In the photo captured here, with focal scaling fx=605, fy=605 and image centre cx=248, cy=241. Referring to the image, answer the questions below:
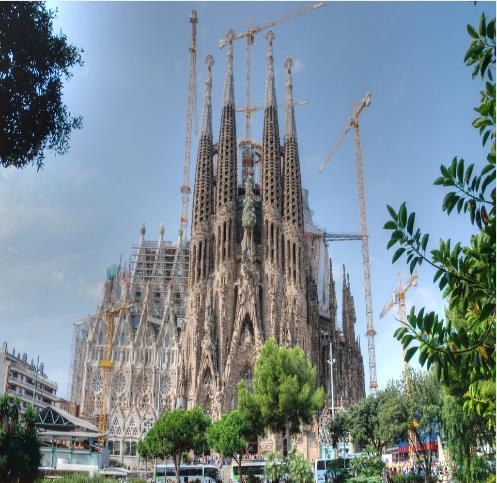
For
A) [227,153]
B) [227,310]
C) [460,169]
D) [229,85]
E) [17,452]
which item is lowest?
[17,452]

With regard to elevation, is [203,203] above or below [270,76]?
below

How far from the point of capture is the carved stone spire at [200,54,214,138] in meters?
67.6

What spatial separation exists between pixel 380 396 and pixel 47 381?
202 feet

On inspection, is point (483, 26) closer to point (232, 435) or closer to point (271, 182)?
point (232, 435)

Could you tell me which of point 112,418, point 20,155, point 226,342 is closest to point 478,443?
point 20,155

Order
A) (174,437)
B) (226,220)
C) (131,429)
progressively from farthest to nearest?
Result: (131,429) → (226,220) → (174,437)

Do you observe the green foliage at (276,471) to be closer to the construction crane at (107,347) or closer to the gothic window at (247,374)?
the gothic window at (247,374)

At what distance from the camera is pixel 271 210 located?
61.4 metres

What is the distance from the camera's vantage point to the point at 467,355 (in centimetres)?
766

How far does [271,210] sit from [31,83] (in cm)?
4893

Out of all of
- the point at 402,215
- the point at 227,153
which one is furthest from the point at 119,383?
the point at 402,215

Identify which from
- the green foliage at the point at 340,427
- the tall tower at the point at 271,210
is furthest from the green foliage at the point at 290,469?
the tall tower at the point at 271,210

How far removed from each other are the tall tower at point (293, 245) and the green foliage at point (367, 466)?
28.3m

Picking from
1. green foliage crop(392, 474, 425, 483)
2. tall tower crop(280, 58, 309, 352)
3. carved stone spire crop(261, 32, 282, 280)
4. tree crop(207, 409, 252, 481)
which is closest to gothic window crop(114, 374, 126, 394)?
tall tower crop(280, 58, 309, 352)
